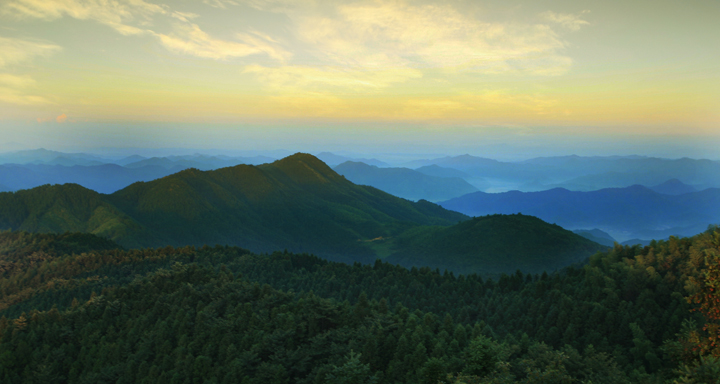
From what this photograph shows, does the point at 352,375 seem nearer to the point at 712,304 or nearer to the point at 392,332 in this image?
the point at 392,332

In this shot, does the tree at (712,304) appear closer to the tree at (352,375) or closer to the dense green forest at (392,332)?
the dense green forest at (392,332)

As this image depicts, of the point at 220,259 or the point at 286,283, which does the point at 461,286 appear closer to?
the point at 286,283

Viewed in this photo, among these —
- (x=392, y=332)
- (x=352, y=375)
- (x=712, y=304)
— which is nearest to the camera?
(x=712, y=304)

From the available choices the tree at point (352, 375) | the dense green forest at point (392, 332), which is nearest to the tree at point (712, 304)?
the dense green forest at point (392, 332)

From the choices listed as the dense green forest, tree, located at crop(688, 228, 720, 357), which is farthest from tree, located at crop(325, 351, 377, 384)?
tree, located at crop(688, 228, 720, 357)

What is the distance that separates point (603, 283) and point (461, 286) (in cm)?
5323

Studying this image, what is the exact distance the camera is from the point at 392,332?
236ft

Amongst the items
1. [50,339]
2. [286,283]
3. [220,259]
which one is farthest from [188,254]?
[50,339]

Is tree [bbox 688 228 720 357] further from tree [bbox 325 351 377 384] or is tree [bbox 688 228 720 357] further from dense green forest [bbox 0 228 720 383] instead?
tree [bbox 325 351 377 384]

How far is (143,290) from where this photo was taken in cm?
10900

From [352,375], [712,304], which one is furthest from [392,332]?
[712,304]

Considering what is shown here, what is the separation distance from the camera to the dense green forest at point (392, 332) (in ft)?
174

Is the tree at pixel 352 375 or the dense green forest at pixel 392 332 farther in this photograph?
the tree at pixel 352 375

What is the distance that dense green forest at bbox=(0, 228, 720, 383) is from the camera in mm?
52906
